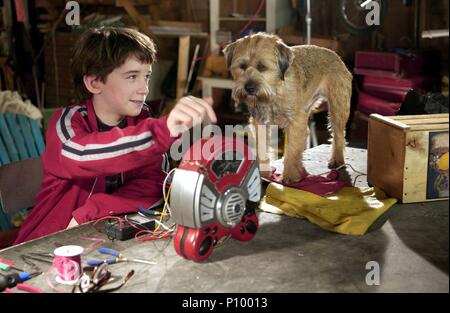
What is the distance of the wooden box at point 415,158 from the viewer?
163 centimetres

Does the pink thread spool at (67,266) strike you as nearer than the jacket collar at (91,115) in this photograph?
Yes

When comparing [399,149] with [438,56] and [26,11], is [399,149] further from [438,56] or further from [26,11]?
[26,11]

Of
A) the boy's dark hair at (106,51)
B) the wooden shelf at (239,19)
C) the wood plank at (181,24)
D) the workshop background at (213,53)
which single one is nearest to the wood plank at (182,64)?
the workshop background at (213,53)

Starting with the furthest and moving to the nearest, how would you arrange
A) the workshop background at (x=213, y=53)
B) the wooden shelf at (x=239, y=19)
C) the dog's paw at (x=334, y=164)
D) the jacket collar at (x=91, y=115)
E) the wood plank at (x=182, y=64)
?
the wood plank at (x=182, y=64) < the wooden shelf at (x=239, y=19) < the workshop background at (x=213, y=53) < the dog's paw at (x=334, y=164) < the jacket collar at (x=91, y=115)

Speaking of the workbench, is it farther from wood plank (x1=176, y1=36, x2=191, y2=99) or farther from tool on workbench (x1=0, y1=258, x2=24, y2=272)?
wood plank (x1=176, y1=36, x2=191, y2=99)

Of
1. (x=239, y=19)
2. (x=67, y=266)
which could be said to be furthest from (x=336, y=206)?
(x=239, y=19)

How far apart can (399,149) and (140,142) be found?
2.69 feet

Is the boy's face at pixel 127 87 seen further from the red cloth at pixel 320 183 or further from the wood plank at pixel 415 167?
the wood plank at pixel 415 167

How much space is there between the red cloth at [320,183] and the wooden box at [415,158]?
0.51 ft

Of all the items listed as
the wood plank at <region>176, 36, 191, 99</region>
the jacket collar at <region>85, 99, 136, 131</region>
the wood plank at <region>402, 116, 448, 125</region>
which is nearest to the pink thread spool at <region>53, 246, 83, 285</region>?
the jacket collar at <region>85, 99, 136, 131</region>

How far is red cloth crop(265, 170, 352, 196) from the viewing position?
1.82 m

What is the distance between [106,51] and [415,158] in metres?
1.01

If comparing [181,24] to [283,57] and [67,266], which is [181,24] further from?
[67,266]

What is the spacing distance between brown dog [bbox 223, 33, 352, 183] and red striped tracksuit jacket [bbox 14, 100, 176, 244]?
16.9 inches
